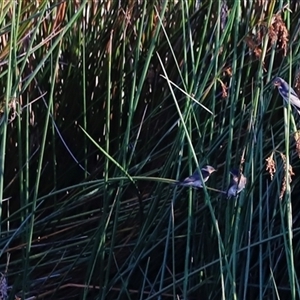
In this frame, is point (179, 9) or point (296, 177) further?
point (179, 9)

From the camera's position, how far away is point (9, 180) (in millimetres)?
1427

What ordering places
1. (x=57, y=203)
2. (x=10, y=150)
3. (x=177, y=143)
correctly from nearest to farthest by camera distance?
(x=177, y=143), (x=57, y=203), (x=10, y=150)

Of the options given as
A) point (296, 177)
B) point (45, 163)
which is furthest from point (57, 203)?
point (296, 177)

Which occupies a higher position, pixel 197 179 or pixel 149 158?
pixel 197 179

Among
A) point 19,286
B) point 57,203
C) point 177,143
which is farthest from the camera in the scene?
point 57,203

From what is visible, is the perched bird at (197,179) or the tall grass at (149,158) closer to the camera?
the perched bird at (197,179)

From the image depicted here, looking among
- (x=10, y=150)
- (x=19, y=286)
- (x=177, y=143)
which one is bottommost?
(x=19, y=286)

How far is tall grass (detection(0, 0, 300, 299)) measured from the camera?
1.03 metres

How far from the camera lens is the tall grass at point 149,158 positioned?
3.39ft

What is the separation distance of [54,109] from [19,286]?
40cm

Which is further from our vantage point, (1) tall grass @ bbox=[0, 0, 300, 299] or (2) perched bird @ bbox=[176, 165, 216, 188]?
(1) tall grass @ bbox=[0, 0, 300, 299]

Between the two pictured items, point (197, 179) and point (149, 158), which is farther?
point (149, 158)

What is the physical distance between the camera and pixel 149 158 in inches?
49.1

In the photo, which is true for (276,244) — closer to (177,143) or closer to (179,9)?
(177,143)
